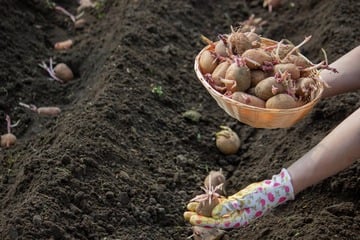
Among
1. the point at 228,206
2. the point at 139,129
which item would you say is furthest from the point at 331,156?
the point at 139,129

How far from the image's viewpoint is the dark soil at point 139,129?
3480mm

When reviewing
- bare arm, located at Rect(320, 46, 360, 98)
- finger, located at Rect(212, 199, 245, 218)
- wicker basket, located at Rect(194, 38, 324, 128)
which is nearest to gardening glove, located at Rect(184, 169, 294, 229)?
finger, located at Rect(212, 199, 245, 218)

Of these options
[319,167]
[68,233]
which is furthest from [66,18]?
[319,167]

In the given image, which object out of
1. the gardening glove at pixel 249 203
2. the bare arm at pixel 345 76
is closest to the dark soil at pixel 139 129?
the gardening glove at pixel 249 203

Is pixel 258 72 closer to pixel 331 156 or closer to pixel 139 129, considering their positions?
pixel 331 156

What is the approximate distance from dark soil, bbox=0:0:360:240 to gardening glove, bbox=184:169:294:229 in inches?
13.5

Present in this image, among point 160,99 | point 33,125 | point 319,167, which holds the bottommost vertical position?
point 33,125

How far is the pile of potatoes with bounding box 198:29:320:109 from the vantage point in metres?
3.20

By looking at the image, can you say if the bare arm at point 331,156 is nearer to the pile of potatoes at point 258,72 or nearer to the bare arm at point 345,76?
the pile of potatoes at point 258,72

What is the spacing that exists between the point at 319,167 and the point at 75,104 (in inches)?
Result: 78.8

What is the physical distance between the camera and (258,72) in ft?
11.0

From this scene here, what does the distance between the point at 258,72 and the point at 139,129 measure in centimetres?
108

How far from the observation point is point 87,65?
5.00 m

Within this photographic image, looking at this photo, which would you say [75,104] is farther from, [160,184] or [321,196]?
[321,196]
